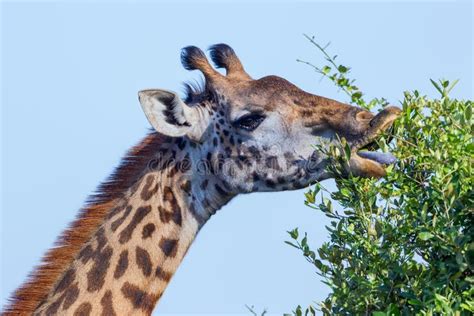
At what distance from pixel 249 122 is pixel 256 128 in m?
0.12

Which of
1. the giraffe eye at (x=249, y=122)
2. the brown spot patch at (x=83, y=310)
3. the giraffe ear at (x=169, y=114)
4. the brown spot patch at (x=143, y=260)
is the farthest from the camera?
the giraffe eye at (x=249, y=122)

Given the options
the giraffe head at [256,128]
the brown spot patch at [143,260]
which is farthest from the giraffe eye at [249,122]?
the brown spot patch at [143,260]

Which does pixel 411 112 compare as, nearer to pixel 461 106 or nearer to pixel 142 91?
pixel 461 106

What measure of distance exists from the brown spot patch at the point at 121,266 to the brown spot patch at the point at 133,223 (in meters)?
0.14

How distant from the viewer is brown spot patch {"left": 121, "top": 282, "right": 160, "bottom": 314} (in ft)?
31.4

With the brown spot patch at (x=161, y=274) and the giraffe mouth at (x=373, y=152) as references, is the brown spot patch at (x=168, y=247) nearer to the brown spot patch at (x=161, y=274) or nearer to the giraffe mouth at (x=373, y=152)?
the brown spot patch at (x=161, y=274)

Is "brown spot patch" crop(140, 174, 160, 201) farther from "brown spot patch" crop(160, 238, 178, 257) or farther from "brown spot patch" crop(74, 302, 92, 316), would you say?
"brown spot patch" crop(74, 302, 92, 316)

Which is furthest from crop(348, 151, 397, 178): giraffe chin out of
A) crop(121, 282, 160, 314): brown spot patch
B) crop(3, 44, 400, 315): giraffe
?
crop(121, 282, 160, 314): brown spot patch

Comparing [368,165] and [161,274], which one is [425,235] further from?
[161,274]

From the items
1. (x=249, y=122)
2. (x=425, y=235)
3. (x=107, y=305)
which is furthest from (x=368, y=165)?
(x=107, y=305)

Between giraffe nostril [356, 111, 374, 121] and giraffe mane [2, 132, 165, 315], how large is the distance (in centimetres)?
218

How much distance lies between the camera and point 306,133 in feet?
32.8

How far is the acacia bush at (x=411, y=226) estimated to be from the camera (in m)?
7.14

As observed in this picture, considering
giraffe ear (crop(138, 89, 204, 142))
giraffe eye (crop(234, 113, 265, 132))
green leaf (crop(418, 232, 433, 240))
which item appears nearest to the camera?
green leaf (crop(418, 232, 433, 240))
